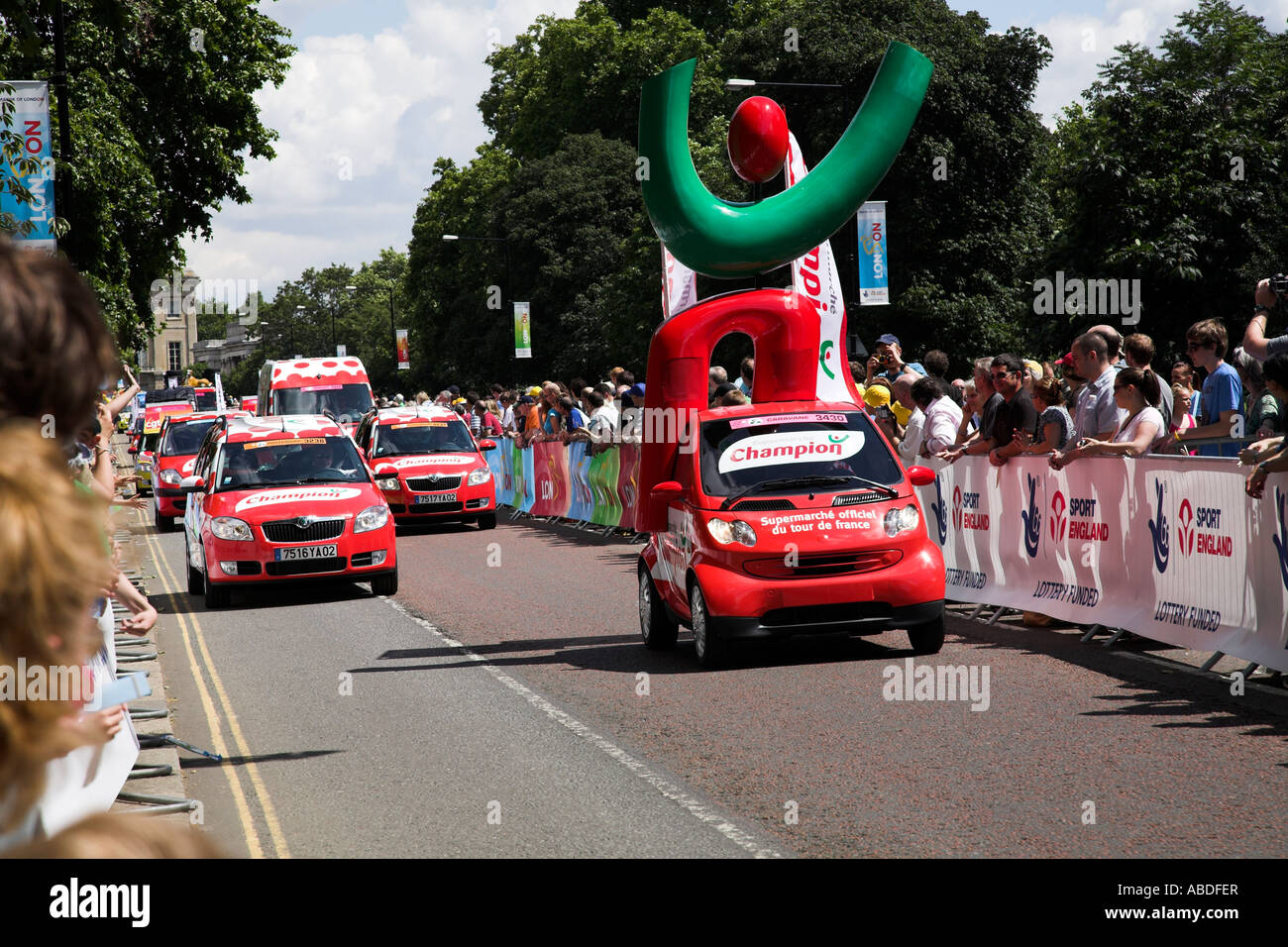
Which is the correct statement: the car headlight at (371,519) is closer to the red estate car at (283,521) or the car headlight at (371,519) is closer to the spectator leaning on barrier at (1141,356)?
the red estate car at (283,521)

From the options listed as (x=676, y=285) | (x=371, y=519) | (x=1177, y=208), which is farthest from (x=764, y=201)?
(x=1177, y=208)

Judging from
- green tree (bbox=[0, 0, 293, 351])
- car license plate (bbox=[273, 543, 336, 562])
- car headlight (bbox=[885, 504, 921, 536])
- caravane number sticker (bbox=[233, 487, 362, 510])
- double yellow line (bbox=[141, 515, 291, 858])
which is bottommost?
double yellow line (bbox=[141, 515, 291, 858])

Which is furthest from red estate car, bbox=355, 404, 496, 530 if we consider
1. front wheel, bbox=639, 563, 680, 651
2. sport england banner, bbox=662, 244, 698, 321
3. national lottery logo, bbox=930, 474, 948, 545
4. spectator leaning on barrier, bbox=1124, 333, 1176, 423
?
spectator leaning on barrier, bbox=1124, 333, 1176, 423

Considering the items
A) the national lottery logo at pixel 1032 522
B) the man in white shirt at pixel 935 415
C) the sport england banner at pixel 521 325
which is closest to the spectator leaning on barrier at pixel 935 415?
the man in white shirt at pixel 935 415

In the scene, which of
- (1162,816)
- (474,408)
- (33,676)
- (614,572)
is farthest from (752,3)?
(33,676)

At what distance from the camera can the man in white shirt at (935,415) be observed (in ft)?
47.0

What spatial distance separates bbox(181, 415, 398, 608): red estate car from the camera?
16016 mm

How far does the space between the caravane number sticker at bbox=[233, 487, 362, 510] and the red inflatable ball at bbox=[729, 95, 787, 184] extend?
571cm

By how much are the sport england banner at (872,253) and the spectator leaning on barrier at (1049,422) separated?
1336 cm

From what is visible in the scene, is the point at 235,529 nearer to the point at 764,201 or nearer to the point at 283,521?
the point at 283,521

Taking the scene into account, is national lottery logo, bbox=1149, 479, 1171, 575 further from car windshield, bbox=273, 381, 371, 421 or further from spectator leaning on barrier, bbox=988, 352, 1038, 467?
car windshield, bbox=273, 381, 371, 421

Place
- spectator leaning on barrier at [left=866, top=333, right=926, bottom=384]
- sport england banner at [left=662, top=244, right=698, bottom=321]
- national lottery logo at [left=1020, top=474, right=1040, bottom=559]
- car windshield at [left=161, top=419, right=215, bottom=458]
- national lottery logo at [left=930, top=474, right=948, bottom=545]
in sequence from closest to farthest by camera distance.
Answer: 1. national lottery logo at [left=1020, top=474, right=1040, bottom=559]
2. national lottery logo at [left=930, top=474, right=948, bottom=545]
3. spectator leaning on barrier at [left=866, top=333, right=926, bottom=384]
4. sport england banner at [left=662, top=244, right=698, bottom=321]
5. car windshield at [left=161, top=419, right=215, bottom=458]

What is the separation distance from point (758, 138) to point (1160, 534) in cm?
541

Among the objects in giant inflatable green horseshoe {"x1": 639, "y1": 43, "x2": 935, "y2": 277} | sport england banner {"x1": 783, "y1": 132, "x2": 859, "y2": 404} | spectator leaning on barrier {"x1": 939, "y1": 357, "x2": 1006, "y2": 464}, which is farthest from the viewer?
sport england banner {"x1": 783, "y1": 132, "x2": 859, "y2": 404}
